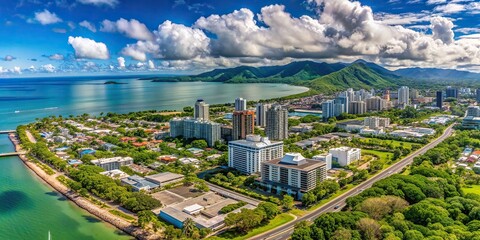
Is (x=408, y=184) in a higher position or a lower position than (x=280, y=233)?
higher

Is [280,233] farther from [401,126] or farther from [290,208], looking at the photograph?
[401,126]

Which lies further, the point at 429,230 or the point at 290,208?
the point at 290,208

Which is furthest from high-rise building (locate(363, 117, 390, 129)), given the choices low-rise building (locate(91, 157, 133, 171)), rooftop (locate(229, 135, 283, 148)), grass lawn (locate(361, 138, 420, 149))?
low-rise building (locate(91, 157, 133, 171))

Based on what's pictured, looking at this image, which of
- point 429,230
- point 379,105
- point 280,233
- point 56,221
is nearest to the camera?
point 429,230

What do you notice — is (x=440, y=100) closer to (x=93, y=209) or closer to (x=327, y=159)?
(x=327, y=159)

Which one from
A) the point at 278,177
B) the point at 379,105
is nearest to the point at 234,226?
the point at 278,177

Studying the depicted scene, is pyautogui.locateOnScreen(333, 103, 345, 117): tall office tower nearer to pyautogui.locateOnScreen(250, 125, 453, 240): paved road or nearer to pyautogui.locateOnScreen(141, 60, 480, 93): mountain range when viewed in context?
pyautogui.locateOnScreen(250, 125, 453, 240): paved road
